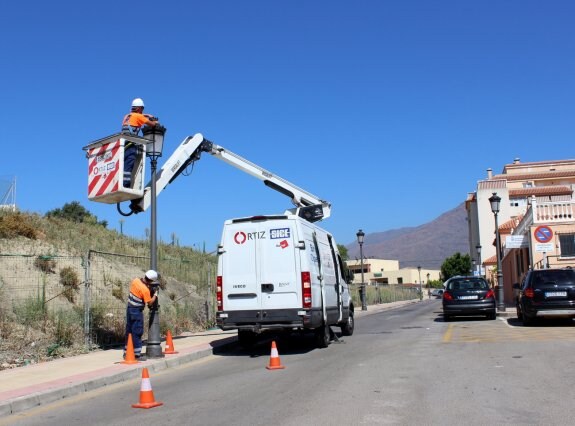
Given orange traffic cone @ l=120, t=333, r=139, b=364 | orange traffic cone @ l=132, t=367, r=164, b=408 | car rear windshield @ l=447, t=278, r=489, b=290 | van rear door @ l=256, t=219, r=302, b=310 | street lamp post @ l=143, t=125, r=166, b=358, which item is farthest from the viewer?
car rear windshield @ l=447, t=278, r=489, b=290

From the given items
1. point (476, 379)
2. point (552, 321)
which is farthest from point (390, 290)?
point (476, 379)

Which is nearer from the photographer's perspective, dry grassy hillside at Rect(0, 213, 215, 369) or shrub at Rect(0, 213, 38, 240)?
dry grassy hillside at Rect(0, 213, 215, 369)

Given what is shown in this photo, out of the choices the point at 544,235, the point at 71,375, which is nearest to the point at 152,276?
the point at 71,375

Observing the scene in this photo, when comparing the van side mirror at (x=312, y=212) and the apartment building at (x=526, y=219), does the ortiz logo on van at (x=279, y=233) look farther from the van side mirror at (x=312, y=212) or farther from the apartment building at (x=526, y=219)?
the apartment building at (x=526, y=219)

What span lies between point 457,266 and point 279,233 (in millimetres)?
100940

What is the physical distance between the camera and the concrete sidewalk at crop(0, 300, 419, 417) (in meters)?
8.04

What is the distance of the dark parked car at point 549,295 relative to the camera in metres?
16.5

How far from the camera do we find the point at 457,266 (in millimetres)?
108375

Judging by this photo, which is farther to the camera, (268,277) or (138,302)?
(268,277)

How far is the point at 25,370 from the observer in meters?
10.5

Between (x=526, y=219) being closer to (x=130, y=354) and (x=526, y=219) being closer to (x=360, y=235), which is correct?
(x=360, y=235)

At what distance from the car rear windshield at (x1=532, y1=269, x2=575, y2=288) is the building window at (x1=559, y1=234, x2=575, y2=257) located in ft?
37.2

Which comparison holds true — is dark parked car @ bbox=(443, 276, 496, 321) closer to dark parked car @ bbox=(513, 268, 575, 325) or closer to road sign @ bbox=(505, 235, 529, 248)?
dark parked car @ bbox=(513, 268, 575, 325)

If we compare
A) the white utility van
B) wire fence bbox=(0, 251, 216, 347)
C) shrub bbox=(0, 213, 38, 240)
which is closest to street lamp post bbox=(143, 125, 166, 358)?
the white utility van
